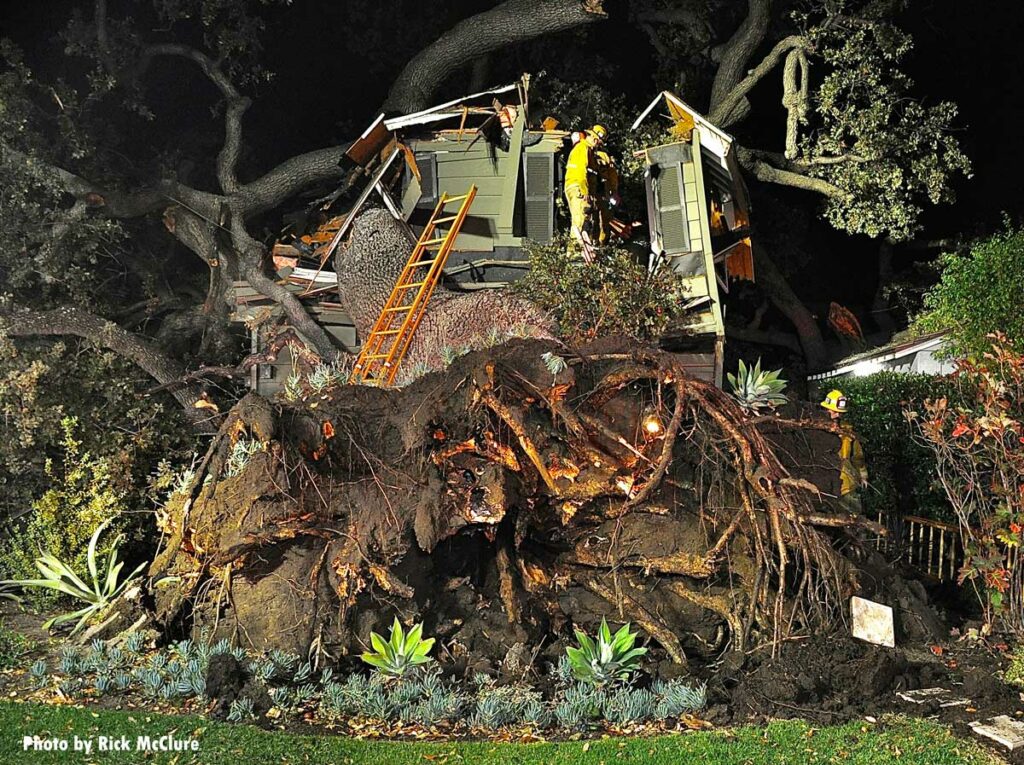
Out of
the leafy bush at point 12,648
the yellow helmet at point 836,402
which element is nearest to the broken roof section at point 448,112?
the yellow helmet at point 836,402

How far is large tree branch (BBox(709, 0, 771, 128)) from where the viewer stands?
2056 cm

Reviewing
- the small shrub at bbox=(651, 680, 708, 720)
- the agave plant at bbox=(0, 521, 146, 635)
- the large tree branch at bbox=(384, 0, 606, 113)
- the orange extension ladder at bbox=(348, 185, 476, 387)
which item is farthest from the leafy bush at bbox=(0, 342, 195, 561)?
the large tree branch at bbox=(384, 0, 606, 113)

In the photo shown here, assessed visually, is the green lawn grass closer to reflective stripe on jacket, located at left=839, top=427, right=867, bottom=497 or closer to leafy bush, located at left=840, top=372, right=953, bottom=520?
reflective stripe on jacket, located at left=839, top=427, right=867, bottom=497

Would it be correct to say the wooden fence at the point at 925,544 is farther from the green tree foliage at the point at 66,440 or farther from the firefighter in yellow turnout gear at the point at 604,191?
the green tree foliage at the point at 66,440

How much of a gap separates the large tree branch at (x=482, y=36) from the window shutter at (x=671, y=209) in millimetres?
4041

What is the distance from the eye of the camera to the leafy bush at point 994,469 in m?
9.03

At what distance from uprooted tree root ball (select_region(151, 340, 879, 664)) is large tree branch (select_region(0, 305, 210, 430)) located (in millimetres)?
5722

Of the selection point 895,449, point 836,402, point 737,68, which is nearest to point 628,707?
point 836,402

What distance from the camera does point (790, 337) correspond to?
24234mm

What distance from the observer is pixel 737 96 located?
67.6 feet

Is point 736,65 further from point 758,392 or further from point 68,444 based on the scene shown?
point 68,444

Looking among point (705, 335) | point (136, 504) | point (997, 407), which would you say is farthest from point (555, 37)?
point (997, 407)

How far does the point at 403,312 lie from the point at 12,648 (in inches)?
268

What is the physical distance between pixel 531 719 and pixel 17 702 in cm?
414
